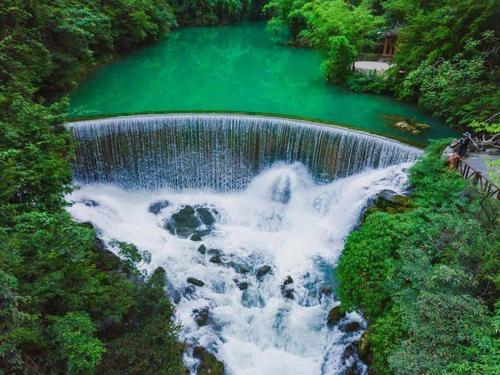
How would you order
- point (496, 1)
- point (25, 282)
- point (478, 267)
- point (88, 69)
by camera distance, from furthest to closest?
point (88, 69) < point (496, 1) < point (478, 267) < point (25, 282)

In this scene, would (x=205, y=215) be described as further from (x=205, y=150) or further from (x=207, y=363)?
(x=207, y=363)

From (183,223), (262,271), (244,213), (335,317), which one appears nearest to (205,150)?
(244,213)

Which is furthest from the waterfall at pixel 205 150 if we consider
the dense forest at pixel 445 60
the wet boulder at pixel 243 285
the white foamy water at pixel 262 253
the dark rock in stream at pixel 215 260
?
the wet boulder at pixel 243 285

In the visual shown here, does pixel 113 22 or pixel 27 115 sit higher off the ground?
pixel 113 22

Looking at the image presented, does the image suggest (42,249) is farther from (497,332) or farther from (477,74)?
(477,74)

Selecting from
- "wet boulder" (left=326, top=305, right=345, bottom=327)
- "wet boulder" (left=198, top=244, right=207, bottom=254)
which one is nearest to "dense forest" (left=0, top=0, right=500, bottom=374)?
"wet boulder" (left=326, top=305, right=345, bottom=327)

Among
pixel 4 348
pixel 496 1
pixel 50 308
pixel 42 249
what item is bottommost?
pixel 50 308

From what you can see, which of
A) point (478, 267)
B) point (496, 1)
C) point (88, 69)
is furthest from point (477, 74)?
point (88, 69)
